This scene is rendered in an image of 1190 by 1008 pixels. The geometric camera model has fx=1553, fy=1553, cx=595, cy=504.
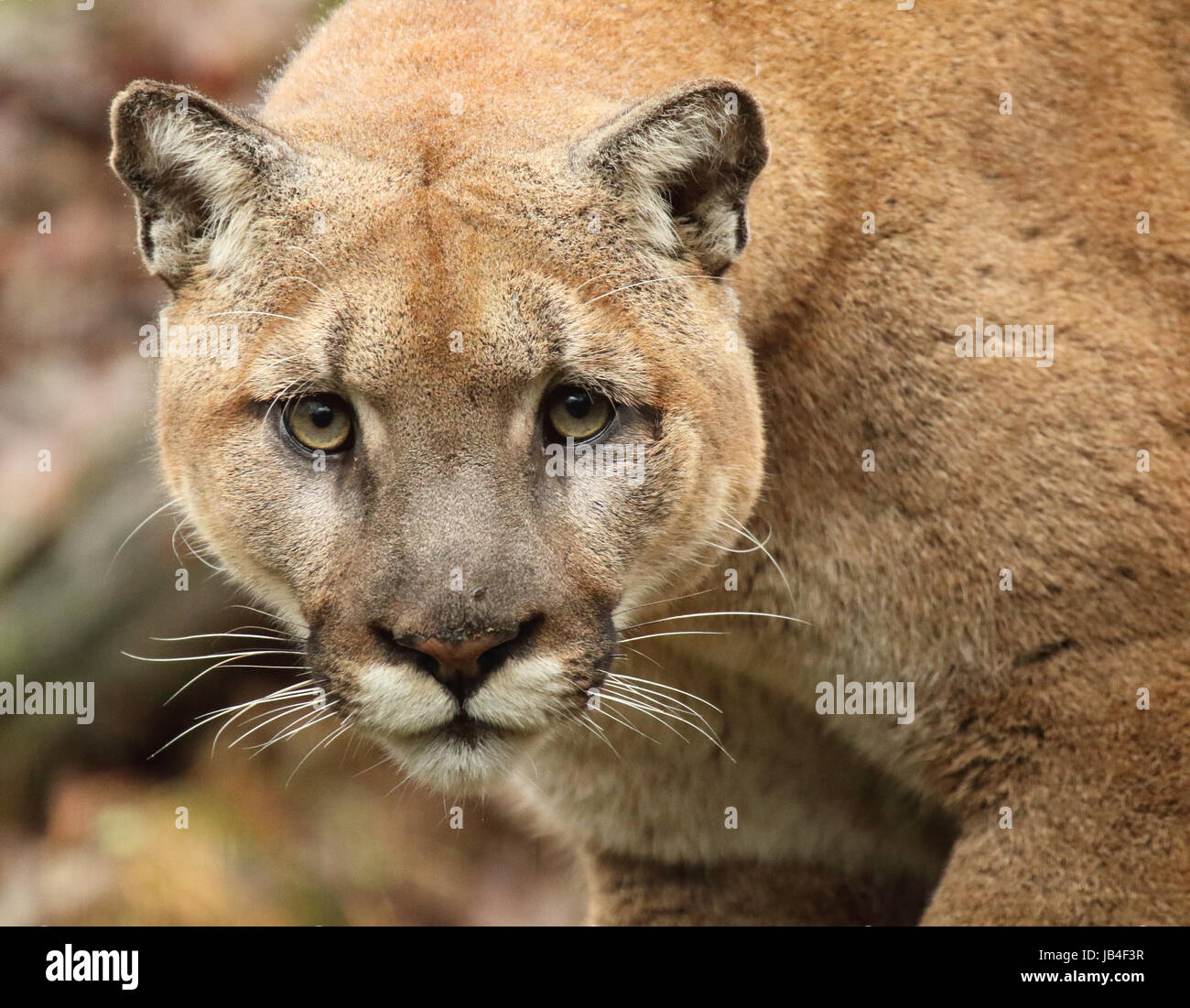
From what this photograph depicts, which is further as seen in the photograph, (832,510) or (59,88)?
(59,88)

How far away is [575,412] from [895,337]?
48.2 inches

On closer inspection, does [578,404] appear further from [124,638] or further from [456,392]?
[124,638]

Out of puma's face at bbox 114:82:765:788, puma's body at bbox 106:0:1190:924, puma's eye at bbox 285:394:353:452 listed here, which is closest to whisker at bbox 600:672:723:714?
puma's body at bbox 106:0:1190:924

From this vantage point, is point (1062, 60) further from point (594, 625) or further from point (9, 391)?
point (9, 391)

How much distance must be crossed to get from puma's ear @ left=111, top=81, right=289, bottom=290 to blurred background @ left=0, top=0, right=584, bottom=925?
9.61 feet

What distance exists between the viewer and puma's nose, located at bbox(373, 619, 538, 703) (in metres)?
3.89

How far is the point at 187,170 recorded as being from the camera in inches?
176

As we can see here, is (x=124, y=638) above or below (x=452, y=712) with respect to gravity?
above

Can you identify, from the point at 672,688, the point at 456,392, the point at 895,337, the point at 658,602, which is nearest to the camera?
the point at 456,392

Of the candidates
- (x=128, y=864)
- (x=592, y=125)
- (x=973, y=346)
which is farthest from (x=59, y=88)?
(x=973, y=346)

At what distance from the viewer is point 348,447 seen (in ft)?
14.0

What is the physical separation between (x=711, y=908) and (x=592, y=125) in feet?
10.8

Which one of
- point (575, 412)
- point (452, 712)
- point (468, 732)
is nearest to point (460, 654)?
point (452, 712)

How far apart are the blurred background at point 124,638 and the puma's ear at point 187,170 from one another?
293 centimetres
